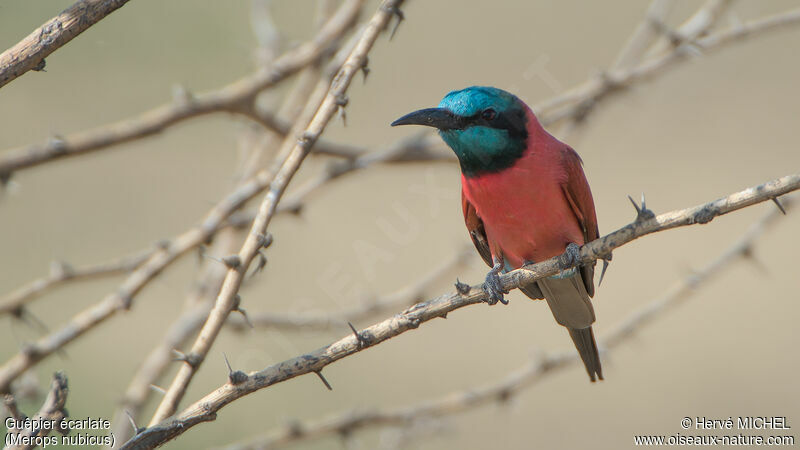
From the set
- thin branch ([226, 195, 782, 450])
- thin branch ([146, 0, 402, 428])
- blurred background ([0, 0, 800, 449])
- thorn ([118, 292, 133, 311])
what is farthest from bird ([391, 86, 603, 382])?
blurred background ([0, 0, 800, 449])

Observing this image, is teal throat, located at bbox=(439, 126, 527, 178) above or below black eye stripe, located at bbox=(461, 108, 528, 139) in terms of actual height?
below

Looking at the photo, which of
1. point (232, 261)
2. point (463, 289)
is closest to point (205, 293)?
point (232, 261)

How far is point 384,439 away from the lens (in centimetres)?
464

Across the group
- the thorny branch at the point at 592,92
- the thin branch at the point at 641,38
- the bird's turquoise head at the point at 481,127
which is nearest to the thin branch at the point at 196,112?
the thorny branch at the point at 592,92

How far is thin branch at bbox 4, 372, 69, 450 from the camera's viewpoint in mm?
2076

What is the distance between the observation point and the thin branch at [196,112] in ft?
11.5

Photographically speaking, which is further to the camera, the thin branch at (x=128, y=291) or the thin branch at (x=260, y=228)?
the thin branch at (x=128, y=291)

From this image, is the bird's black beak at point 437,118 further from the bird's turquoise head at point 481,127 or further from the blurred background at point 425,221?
the blurred background at point 425,221

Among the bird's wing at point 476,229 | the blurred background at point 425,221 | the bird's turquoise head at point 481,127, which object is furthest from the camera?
the blurred background at point 425,221

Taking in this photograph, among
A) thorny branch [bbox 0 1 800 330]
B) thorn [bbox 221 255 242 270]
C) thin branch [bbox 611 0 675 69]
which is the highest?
thin branch [bbox 611 0 675 69]

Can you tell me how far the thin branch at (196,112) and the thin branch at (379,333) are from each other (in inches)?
68.6

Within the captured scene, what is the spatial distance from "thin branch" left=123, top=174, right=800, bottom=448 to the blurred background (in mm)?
3483

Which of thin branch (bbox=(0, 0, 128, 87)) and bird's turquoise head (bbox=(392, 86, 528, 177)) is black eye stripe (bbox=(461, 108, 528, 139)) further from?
thin branch (bbox=(0, 0, 128, 87))

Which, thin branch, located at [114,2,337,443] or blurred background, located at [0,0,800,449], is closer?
thin branch, located at [114,2,337,443]
